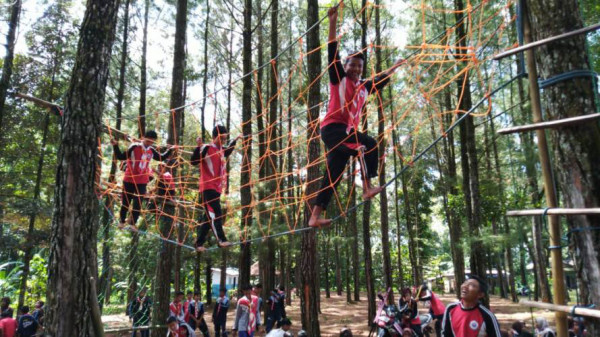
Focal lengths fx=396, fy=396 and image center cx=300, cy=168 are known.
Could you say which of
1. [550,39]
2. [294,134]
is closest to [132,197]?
[550,39]

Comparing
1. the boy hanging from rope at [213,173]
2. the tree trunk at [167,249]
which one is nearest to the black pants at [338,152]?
the boy hanging from rope at [213,173]

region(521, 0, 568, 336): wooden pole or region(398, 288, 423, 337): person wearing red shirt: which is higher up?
region(521, 0, 568, 336): wooden pole

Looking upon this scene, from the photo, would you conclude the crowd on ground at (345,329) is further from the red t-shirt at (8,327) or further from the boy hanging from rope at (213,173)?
the boy hanging from rope at (213,173)

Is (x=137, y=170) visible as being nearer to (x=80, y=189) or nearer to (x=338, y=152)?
(x=80, y=189)

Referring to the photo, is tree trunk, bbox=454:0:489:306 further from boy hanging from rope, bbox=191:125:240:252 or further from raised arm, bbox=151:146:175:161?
raised arm, bbox=151:146:175:161

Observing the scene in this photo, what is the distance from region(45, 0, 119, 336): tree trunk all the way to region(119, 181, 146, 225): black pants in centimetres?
228

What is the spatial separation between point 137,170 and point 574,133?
4.94 meters

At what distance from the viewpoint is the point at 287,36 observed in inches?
583

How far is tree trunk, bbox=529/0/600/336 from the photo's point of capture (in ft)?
6.41

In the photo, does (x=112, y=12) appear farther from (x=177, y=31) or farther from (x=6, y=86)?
(x=6, y=86)

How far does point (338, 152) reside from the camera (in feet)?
11.0

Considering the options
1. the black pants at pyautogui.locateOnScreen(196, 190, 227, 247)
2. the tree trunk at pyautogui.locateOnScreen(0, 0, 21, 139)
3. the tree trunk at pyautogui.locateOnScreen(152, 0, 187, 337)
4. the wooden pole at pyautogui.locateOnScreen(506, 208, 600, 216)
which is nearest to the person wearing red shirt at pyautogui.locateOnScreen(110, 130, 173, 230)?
the tree trunk at pyautogui.locateOnScreen(152, 0, 187, 337)

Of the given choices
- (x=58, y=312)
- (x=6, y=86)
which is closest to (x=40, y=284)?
(x=6, y=86)

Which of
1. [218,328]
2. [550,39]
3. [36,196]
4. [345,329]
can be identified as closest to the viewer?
[550,39]
